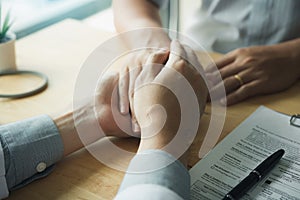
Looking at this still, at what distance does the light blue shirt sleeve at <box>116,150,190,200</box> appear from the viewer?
0.54 m

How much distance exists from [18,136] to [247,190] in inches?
14.2

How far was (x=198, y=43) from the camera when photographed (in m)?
1.21

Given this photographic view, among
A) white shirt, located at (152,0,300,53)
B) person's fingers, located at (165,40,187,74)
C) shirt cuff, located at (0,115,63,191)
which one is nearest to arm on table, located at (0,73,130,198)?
shirt cuff, located at (0,115,63,191)

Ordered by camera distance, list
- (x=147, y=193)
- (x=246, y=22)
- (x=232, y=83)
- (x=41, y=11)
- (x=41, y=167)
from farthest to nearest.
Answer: (x=41, y=11), (x=246, y=22), (x=232, y=83), (x=41, y=167), (x=147, y=193)

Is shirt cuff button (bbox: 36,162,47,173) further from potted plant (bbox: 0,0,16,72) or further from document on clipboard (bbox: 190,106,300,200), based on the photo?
potted plant (bbox: 0,0,16,72)

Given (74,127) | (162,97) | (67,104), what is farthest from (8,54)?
(162,97)

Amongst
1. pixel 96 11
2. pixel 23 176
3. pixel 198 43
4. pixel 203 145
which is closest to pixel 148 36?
pixel 198 43

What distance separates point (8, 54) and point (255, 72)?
0.55 meters

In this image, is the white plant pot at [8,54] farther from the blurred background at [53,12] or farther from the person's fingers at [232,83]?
the person's fingers at [232,83]

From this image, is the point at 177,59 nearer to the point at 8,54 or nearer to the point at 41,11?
the point at 8,54

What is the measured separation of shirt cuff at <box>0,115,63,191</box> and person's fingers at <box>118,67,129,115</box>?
129 mm

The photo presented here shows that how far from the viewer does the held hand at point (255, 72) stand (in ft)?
2.90

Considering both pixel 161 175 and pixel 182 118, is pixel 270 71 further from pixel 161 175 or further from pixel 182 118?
pixel 161 175

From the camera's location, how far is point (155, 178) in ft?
1.85
